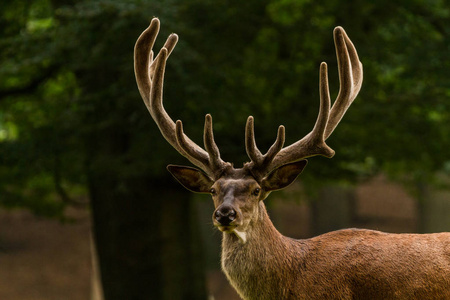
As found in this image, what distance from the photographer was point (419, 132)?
35.3ft

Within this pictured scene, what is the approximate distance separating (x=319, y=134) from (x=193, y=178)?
887 millimetres

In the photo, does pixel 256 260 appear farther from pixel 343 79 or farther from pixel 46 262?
pixel 46 262

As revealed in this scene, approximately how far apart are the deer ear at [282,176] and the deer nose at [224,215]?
1.61 feet

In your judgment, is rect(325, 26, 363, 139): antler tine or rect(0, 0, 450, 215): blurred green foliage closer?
rect(325, 26, 363, 139): antler tine

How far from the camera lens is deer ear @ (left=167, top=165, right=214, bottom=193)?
199 inches

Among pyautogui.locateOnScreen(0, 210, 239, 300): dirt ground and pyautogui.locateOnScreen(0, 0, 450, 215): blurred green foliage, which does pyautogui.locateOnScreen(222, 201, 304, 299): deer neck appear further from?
pyautogui.locateOnScreen(0, 210, 239, 300): dirt ground

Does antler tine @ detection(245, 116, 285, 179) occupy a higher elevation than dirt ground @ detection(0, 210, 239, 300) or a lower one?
higher

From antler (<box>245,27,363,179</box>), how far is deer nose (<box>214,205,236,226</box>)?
46 centimetres

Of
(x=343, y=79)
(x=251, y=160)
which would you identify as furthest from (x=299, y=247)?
(x=343, y=79)

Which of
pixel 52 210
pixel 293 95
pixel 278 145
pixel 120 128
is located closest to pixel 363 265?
pixel 278 145

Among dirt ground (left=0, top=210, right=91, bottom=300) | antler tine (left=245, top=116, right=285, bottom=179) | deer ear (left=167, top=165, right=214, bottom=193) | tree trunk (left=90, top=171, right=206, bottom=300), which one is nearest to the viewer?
antler tine (left=245, top=116, right=285, bottom=179)

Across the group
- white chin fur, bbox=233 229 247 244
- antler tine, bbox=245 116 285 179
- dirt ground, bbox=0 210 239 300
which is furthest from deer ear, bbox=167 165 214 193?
dirt ground, bbox=0 210 239 300

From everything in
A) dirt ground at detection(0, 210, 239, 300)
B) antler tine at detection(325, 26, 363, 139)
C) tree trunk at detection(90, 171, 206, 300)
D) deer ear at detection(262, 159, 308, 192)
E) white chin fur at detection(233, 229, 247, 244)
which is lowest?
dirt ground at detection(0, 210, 239, 300)

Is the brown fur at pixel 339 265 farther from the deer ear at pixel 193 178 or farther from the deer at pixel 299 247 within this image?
the deer ear at pixel 193 178
